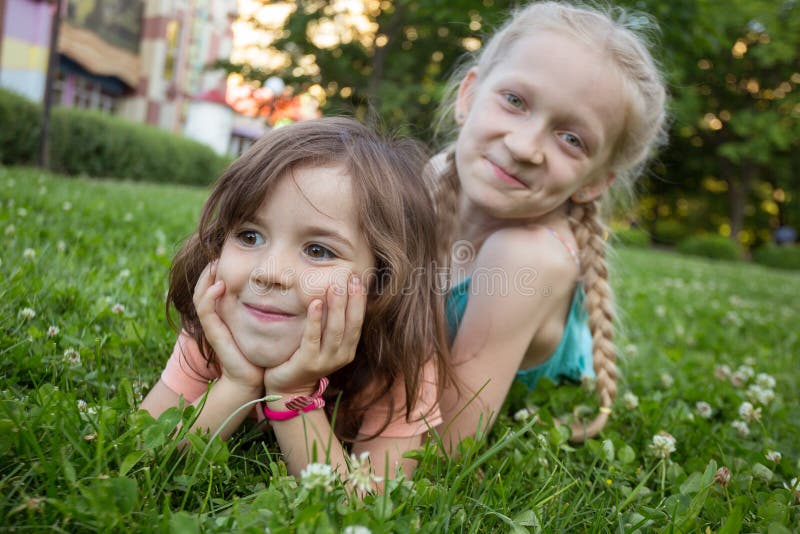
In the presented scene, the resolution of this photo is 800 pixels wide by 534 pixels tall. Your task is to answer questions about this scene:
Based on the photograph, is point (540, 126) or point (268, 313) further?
point (540, 126)

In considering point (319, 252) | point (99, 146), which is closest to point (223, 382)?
point (319, 252)

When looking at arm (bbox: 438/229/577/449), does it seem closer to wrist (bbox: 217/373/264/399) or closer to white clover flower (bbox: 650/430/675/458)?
white clover flower (bbox: 650/430/675/458)

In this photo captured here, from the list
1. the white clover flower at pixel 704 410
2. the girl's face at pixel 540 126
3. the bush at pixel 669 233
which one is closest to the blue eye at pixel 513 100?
the girl's face at pixel 540 126

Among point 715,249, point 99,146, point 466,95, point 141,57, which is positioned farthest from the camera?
point 141,57

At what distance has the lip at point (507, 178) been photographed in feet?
7.11

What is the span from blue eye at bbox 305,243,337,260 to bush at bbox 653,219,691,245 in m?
31.5

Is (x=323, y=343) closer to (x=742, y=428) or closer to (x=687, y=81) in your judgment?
(x=742, y=428)

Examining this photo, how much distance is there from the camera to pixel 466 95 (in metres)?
2.63

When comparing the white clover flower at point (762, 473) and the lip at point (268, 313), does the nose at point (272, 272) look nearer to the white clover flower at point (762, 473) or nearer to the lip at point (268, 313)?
the lip at point (268, 313)

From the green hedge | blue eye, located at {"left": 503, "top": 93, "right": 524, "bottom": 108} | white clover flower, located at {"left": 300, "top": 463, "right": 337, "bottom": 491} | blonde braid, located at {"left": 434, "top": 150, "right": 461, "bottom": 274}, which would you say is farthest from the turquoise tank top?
the green hedge

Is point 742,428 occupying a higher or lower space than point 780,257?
higher

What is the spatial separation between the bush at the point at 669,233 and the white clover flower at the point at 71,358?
104 ft

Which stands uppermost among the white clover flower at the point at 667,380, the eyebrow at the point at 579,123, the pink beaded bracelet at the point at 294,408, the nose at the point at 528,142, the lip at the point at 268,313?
the eyebrow at the point at 579,123

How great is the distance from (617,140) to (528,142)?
0.44 m
